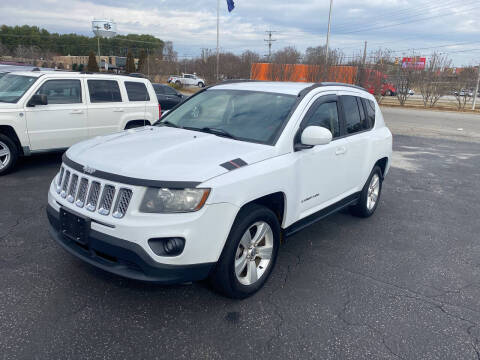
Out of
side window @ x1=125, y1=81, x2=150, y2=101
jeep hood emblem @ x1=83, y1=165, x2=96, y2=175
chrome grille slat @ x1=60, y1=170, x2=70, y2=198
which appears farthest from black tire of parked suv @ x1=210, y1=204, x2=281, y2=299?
side window @ x1=125, y1=81, x2=150, y2=101

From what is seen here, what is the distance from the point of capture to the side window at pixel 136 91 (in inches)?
322

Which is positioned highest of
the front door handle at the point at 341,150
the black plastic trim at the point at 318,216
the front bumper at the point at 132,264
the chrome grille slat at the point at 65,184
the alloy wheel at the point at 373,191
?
the front door handle at the point at 341,150

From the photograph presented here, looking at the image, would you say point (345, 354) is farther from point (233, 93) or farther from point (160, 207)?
point (233, 93)

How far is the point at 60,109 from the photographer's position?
7121 millimetres

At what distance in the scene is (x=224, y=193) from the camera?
2.81 meters

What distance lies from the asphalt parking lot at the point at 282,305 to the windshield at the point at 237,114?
4.68ft

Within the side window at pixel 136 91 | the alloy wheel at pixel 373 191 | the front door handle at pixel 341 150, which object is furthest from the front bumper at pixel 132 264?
the side window at pixel 136 91

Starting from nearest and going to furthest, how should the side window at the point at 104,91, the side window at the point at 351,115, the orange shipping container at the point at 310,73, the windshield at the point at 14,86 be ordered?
the side window at the point at 351,115, the windshield at the point at 14,86, the side window at the point at 104,91, the orange shipping container at the point at 310,73

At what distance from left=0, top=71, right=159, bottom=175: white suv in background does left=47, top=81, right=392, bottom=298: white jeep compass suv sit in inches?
140

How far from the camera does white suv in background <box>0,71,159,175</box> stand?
264 inches

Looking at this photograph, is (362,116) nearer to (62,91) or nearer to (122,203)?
(122,203)

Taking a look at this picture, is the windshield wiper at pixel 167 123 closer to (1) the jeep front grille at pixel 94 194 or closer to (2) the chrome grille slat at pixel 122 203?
(1) the jeep front grille at pixel 94 194

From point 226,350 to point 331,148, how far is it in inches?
92.5

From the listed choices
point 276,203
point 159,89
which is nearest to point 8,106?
point 276,203
